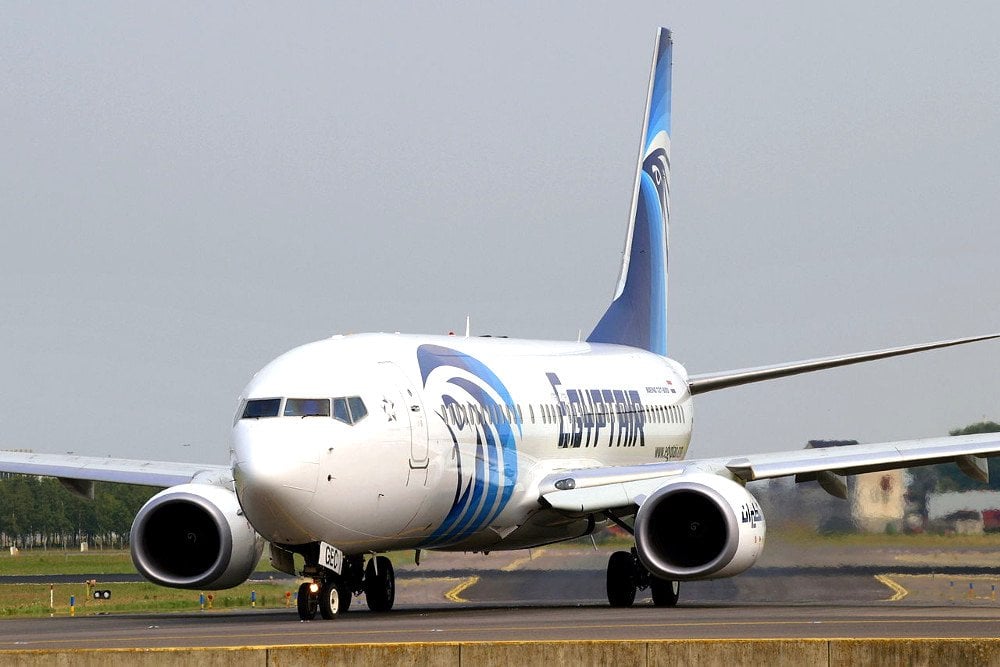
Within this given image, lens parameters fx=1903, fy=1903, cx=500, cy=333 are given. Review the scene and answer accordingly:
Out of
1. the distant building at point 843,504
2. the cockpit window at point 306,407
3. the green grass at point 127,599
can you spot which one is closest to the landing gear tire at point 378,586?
the cockpit window at point 306,407

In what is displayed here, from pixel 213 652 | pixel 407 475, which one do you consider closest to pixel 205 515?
pixel 407 475

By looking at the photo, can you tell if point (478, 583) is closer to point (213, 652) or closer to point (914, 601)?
point (914, 601)

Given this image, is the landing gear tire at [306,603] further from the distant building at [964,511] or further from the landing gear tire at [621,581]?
the distant building at [964,511]

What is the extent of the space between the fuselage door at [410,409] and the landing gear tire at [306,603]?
78.3 inches

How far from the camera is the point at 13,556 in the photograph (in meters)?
69.5

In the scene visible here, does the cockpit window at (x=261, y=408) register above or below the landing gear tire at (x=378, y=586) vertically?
above

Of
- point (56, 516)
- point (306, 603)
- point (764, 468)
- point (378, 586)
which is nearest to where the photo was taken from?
point (306, 603)

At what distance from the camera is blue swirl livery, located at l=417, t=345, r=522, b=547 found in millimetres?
25172

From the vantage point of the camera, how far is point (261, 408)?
22203 millimetres

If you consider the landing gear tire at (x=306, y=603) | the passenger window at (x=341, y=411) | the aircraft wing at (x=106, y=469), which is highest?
the passenger window at (x=341, y=411)

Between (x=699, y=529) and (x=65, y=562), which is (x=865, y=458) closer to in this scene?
(x=699, y=529)

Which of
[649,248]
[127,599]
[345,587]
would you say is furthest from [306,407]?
[127,599]

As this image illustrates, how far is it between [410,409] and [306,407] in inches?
73.9

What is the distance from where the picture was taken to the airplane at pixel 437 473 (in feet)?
72.8
